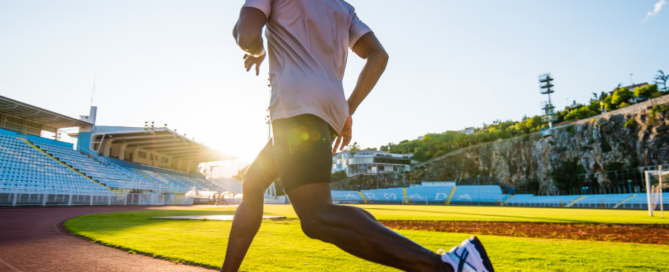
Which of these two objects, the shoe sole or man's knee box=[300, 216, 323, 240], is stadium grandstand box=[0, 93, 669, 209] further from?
the shoe sole

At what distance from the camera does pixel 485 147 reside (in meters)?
75.8

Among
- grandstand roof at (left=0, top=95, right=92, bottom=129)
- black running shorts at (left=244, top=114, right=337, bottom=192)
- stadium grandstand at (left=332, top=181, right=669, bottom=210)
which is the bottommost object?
stadium grandstand at (left=332, top=181, right=669, bottom=210)

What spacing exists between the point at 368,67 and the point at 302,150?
0.71m

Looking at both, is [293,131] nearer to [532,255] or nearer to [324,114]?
[324,114]

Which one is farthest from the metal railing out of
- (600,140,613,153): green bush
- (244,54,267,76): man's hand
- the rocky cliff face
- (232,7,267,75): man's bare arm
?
(600,140,613,153): green bush

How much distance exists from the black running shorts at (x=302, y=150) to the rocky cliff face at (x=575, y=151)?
62143 millimetres

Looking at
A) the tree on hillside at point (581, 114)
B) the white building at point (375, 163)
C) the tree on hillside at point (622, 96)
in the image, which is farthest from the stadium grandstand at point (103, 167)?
the white building at point (375, 163)

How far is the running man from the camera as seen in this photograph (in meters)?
1.14

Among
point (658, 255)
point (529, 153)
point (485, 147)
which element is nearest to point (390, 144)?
point (485, 147)

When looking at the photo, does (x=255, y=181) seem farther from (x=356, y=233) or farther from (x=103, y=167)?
(x=103, y=167)

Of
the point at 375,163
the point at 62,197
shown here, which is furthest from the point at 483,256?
the point at 375,163

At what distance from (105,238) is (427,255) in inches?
167

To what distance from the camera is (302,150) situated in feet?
4.22

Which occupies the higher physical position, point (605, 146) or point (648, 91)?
point (648, 91)
